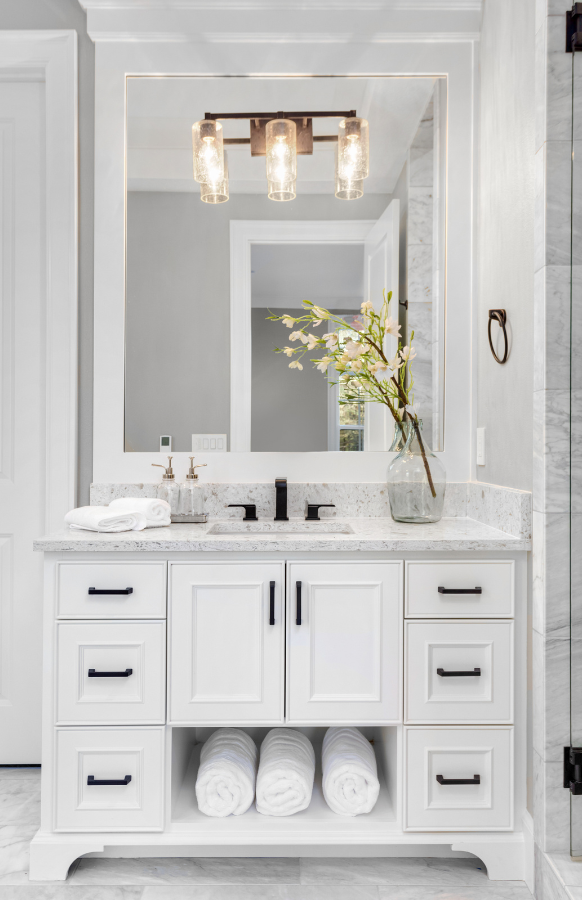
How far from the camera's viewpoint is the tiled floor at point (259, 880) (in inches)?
57.3

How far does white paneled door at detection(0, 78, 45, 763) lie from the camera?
2.08 meters

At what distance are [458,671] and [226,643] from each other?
1.96 feet

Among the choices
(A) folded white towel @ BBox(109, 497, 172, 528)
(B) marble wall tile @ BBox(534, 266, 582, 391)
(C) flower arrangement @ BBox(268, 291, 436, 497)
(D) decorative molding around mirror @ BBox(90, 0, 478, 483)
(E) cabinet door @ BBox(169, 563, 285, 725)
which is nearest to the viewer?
(B) marble wall tile @ BBox(534, 266, 582, 391)

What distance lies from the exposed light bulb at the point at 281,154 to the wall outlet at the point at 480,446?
1032mm

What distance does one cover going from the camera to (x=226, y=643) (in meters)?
1.52

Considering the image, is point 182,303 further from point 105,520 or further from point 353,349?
point 105,520

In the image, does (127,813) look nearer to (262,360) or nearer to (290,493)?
(290,493)

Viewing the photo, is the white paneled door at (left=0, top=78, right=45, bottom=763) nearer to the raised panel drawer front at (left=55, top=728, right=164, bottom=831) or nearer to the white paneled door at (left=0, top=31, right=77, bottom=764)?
the white paneled door at (left=0, top=31, right=77, bottom=764)

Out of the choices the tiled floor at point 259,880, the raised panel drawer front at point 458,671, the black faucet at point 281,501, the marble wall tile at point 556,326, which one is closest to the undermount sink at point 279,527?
the black faucet at point 281,501

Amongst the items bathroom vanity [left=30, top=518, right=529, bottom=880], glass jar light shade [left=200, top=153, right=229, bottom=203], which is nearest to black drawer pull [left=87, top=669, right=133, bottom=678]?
bathroom vanity [left=30, top=518, right=529, bottom=880]

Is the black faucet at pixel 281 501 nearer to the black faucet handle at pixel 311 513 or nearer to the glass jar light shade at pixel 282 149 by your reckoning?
the black faucet handle at pixel 311 513

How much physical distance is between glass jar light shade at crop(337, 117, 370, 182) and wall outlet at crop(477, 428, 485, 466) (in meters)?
0.94

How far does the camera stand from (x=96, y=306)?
202 cm

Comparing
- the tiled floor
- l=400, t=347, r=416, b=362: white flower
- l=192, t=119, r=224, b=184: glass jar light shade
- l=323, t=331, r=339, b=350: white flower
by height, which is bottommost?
the tiled floor
